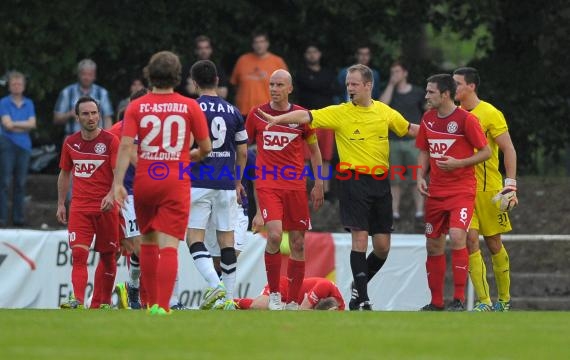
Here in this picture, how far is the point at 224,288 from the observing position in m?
14.1

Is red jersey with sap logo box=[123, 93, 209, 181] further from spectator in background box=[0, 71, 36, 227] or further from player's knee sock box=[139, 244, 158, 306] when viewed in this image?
spectator in background box=[0, 71, 36, 227]

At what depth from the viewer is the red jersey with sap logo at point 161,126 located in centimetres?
1161

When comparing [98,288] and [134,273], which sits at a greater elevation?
[134,273]

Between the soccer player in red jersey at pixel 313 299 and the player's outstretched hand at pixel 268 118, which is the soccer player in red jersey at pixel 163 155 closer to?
the player's outstretched hand at pixel 268 118

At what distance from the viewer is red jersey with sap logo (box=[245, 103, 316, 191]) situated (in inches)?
577

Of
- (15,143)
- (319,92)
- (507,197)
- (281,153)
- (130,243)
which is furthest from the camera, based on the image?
(319,92)

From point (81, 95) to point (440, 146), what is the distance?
684 centimetres

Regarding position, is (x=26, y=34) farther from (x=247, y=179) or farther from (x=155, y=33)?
(x=247, y=179)

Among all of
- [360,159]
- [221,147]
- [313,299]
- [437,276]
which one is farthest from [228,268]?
[437,276]

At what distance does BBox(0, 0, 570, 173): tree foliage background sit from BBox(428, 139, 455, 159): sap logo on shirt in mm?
7618

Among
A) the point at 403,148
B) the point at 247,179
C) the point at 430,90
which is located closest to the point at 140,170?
the point at 430,90

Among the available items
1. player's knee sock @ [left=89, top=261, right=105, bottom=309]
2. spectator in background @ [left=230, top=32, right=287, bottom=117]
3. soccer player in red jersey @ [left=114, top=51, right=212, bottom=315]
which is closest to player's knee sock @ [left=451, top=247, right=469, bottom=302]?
player's knee sock @ [left=89, top=261, right=105, bottom=309]

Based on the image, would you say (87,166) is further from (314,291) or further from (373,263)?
(373,263)

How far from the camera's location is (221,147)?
47.0ft
